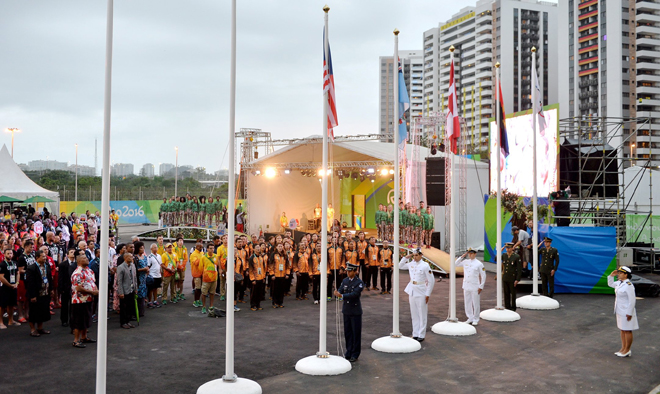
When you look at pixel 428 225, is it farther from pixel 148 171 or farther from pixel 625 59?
pixel 148 171

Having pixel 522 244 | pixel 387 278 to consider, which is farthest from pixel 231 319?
pixel 522 244

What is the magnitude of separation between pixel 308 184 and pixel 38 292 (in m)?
21.6

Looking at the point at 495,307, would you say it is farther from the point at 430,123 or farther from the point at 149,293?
the point at 430,123

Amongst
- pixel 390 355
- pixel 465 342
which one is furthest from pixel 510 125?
pixel 390 355

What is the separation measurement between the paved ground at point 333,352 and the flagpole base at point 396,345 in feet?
0.61

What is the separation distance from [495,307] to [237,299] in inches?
259

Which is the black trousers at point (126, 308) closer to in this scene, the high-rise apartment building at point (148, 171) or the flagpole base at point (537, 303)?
the flagpole base at point (537, 303)

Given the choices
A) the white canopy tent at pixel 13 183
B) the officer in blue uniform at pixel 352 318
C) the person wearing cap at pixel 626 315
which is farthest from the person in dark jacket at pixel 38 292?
the white canopy tent at pixel 13 183

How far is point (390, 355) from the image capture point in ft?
31.0

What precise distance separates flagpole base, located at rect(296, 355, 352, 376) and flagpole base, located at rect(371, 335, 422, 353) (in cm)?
122

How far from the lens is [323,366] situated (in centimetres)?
840

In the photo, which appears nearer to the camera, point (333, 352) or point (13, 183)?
point (333, 352)

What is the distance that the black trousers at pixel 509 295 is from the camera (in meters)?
13.1

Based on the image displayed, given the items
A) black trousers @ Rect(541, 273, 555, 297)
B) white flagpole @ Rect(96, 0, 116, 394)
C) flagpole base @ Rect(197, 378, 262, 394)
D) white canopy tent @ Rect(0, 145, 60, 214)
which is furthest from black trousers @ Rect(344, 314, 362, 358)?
white canopy tent @ Rect(0, 145, 60, 214)
